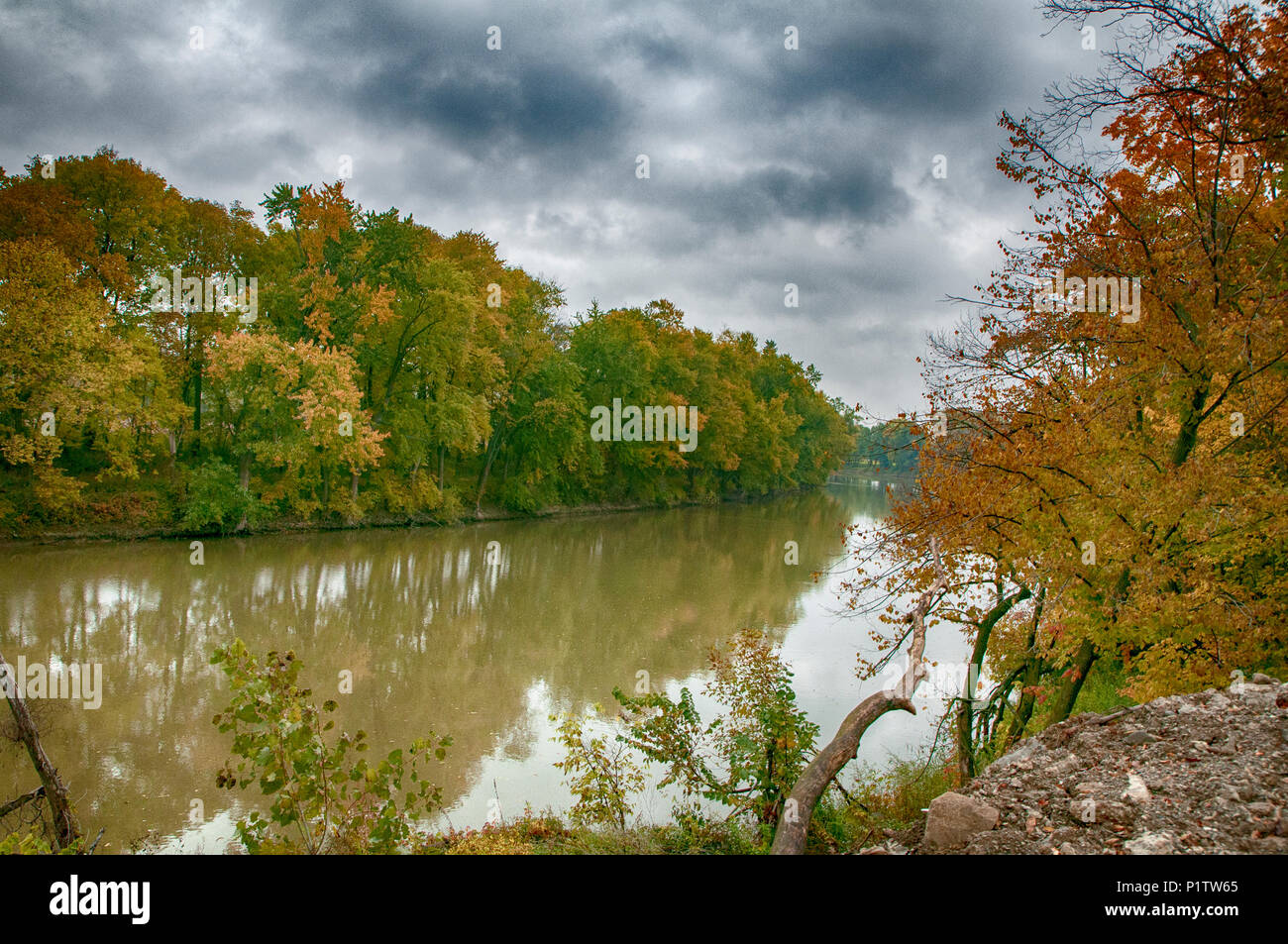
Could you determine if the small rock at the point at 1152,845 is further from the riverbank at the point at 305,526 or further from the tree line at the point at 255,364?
A: the riverbank at the point at 305,526

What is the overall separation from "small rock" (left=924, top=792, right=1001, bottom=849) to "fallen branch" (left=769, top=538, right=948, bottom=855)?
0.90 meters

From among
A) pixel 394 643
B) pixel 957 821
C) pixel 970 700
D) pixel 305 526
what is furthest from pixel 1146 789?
pixel 305 526

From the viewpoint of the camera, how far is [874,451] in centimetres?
720

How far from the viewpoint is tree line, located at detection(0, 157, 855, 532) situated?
20.6 meters

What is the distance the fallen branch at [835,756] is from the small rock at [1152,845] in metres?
1.98

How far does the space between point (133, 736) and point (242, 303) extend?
806 inches

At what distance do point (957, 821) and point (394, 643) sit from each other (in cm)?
1258

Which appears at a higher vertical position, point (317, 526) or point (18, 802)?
point (317, 526)

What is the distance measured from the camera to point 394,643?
14.8 m


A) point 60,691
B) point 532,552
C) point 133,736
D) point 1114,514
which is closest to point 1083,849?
point 1114,514

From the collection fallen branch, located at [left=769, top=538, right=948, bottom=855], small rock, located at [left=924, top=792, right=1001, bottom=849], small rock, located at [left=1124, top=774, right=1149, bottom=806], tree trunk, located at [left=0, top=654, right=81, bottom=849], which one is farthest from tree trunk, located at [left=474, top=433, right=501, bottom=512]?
small rock, located at [left=1124, top=774, right=1149, bottom=806]

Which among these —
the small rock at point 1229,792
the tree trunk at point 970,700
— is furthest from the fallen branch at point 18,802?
the tree trunk at point 970,700

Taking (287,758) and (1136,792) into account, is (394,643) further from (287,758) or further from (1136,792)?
(1136,792)

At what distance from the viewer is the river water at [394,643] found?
8492 mm
